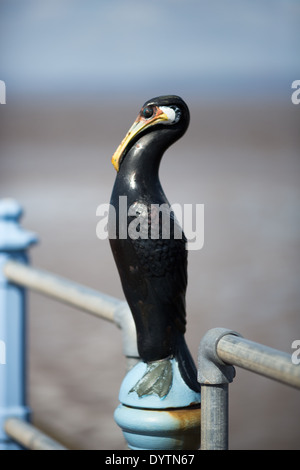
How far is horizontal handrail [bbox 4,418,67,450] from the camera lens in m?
2.35

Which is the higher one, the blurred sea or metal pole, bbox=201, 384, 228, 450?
the blurred sea

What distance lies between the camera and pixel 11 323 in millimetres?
2811

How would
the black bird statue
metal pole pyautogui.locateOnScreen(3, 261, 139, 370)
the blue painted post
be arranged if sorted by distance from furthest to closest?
1. the blue painted post
2. metal pole pyautogui.locateOnScreen(3, 261, 139, 370)
3. the black bird statue

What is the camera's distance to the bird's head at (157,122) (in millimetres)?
1833

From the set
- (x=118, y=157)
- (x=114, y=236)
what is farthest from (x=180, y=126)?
(x=114, y=236)

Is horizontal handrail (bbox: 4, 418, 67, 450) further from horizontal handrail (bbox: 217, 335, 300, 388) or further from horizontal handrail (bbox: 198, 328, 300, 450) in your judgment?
horizontal handrail (bbox: 217, 335, 300, 388)

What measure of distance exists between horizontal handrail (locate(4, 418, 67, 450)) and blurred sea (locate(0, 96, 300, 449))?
89 cm

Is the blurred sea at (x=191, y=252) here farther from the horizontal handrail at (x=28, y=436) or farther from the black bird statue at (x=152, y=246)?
the black bird statue at (x=152, y=246)

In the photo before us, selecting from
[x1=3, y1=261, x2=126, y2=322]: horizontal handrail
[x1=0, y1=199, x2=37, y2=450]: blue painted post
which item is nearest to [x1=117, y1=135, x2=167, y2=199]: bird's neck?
[x1=3, y1=261, x2=126, y2=322]: horizontal handrail

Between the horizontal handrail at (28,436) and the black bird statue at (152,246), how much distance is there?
1.78 ft

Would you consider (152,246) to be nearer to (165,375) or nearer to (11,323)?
(165,375)

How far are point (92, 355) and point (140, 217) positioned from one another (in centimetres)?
285

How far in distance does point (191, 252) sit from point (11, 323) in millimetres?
4009
